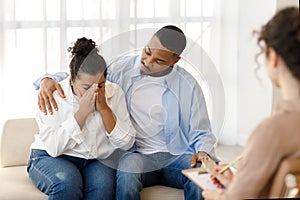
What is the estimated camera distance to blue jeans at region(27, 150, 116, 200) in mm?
2385

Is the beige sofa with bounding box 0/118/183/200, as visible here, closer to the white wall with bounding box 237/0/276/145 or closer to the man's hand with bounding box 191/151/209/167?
the man's hand with bounding box 191/151/209/167

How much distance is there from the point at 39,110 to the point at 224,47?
2135 mm

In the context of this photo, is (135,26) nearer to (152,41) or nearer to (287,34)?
(152,41)

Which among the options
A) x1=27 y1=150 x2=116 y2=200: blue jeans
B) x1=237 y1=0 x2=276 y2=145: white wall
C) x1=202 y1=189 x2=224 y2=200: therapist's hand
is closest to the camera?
x1=202 y1=189 x2=224 y2=200: therapist's hand

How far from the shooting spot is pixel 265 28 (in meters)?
1.41

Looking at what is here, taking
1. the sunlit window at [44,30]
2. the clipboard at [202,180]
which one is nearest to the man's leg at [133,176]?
the clipboard at [202,180]

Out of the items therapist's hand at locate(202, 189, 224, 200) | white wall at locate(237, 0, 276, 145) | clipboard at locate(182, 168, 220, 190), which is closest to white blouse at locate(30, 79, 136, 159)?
clipboard at locate(182, 168, 220, 190)

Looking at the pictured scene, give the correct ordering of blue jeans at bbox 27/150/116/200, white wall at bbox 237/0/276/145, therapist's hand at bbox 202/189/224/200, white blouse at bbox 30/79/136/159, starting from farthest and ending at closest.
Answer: white wall at bbox 237/0/276/145
white blouse at bbox 30/79/136/159
blue jeans at bbox 27/150/116/200
therapist's hand at bbox 202/189/224/200

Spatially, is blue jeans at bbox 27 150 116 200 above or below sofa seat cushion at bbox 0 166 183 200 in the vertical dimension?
above

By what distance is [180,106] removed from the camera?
8.45ft

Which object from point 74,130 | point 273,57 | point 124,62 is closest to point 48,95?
point 74,130

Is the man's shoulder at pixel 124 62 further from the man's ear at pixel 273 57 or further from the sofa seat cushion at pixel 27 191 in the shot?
the man's ear at pixel 273 57

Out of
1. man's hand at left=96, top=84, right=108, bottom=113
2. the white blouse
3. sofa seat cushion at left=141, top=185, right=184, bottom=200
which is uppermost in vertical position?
man's hand at left=96, top=84, right=108, bottom=113

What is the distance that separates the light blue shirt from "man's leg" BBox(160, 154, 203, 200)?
0.05 m
